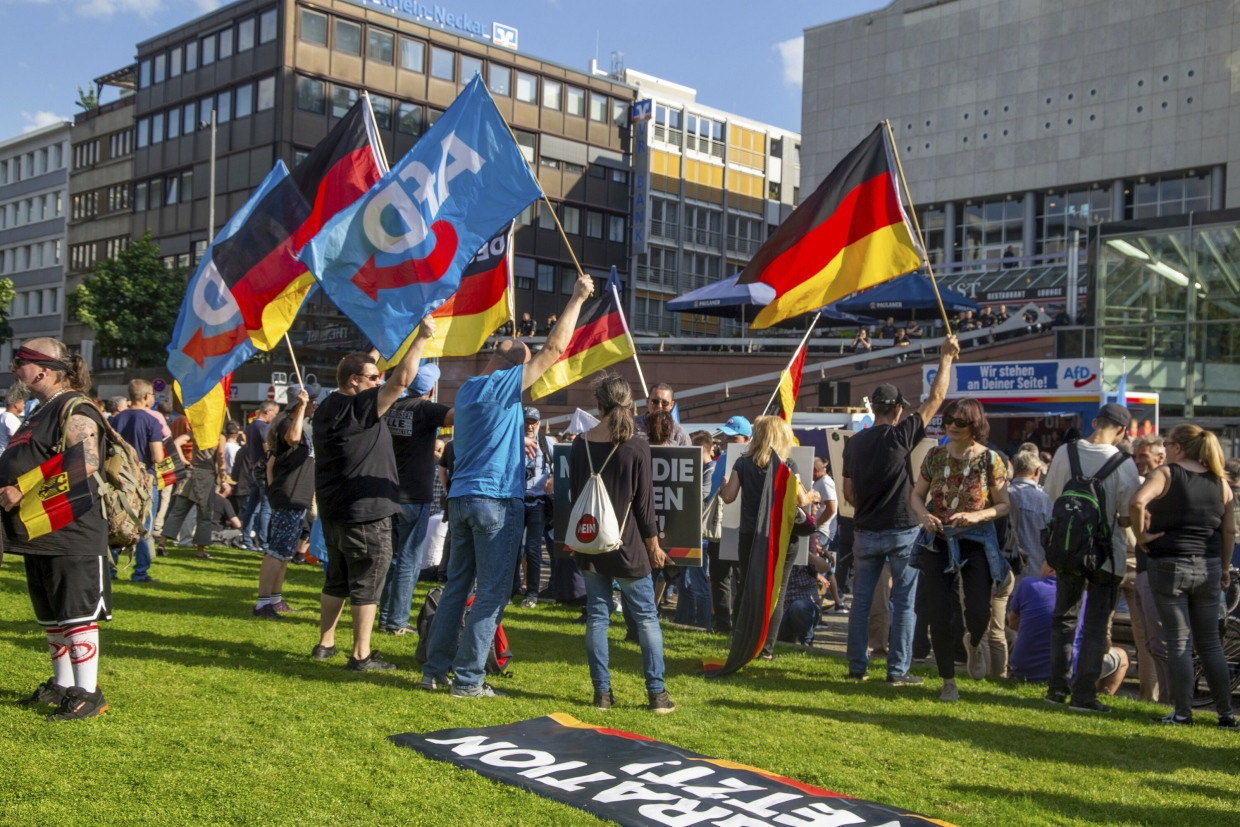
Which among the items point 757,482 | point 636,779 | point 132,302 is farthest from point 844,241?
point 132,302

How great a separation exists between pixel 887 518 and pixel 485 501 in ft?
9.20

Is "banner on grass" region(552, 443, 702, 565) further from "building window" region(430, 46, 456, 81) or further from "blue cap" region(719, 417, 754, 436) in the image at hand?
"building window" region(430, 46, 456, 81)

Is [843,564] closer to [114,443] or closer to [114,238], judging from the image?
[114,443]

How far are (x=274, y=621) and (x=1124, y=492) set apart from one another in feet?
20.4

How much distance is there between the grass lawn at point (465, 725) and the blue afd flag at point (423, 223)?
2.33 meters

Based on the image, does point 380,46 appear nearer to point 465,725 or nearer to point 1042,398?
point 1042,398

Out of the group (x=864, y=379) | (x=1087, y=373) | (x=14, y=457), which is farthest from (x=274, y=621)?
(x=864, y=379)

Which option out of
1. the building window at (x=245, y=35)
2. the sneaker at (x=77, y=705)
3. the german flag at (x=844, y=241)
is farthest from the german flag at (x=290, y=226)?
the building window at (x=245, y=35)

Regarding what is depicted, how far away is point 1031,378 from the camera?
2406 centimetres

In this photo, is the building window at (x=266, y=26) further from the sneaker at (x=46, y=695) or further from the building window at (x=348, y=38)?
the sneaker at (x=46, y=695)

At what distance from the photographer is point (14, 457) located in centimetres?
598

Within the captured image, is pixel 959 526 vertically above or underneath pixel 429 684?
above

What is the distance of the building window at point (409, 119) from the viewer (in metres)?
54.8

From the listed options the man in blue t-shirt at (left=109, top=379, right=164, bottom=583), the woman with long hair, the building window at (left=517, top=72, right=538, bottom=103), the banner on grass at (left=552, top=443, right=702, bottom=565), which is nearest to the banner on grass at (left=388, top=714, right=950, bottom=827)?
the banner on grass at (left=552, top=443, right=702, bottom=565)
